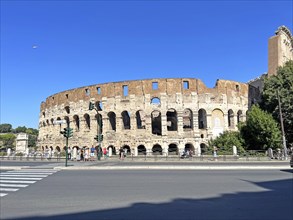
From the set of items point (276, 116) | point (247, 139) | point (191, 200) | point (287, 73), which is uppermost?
point (287, 73)

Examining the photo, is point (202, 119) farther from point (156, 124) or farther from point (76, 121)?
point (76, 121)

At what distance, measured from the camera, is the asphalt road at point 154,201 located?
5449mm

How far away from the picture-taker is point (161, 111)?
116ft

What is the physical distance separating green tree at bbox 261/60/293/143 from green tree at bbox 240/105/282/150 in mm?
4486

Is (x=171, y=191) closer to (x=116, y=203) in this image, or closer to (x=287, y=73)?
(x=116, y=203)

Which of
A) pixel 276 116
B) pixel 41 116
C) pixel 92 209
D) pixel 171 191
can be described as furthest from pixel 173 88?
pixel 92 209

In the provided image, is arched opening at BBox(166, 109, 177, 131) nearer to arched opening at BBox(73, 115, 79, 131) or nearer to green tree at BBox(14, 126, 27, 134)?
arched opening at BBox(73, 115, 79, 131)

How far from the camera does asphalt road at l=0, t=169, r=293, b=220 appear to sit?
17.9ft

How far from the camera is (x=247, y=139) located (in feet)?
96.4

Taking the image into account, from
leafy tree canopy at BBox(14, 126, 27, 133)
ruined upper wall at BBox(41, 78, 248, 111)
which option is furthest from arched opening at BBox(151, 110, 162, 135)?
leafy tree canopy at BBox(14, 126, 27, 133)

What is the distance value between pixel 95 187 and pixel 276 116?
94.4 feet

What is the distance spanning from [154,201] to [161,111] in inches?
1130

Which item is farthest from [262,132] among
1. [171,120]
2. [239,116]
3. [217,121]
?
[171,120]

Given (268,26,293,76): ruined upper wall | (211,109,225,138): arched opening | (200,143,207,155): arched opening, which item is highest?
(268,26,293,76): ruined upper wall
